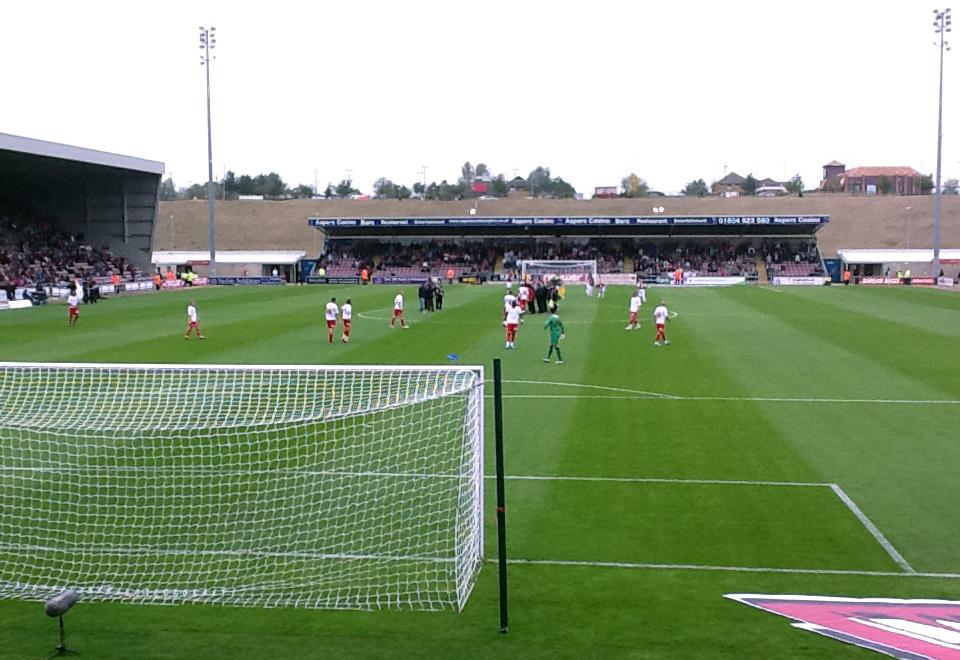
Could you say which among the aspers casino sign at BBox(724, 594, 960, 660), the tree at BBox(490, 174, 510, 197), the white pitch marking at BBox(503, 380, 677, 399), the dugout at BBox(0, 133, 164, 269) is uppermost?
the tree at BBox(490, 174, 510, 197)

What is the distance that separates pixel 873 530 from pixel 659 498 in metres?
2.50

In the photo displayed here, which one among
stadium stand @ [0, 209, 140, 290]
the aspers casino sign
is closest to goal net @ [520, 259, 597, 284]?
stadium stand @ [0, 209, 140, 290]

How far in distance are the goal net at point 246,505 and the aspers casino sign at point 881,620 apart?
2.94m

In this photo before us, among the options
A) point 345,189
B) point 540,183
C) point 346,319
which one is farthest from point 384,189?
point 346,319

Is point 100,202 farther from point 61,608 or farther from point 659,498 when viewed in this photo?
point 61,608

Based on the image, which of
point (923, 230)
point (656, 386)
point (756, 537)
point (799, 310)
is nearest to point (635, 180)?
point (923, 230)

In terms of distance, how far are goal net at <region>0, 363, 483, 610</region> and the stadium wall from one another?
74.7 metres

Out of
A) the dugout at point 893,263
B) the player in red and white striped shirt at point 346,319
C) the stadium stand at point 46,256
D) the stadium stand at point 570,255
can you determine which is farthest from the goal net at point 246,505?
the dugout at point 893,263

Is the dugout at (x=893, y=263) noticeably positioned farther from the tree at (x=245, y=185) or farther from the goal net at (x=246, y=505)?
the tree at (x=245, y=185)

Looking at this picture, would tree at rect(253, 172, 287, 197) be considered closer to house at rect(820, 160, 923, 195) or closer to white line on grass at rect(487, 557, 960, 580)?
house at rect(820, 160, 923, 195)

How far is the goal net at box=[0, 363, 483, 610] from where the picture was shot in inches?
354

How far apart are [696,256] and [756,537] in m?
70.5

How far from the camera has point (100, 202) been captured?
2468 inches

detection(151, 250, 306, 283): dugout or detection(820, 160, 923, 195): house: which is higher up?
detection(820, 160, 923, 195): house
